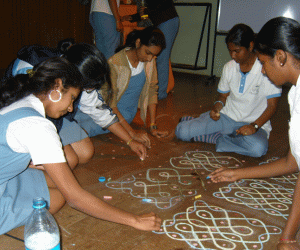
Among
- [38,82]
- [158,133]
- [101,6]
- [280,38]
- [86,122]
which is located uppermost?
[101,6]

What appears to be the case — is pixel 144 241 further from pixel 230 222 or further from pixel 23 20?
pixel 23 20

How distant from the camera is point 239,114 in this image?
111 inches

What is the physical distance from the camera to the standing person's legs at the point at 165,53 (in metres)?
4.18

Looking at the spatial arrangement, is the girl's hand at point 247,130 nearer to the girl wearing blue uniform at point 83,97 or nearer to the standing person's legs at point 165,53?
the girl wearing blue uniform at point 83,97

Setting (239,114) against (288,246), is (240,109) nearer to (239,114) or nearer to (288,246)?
(239,114)

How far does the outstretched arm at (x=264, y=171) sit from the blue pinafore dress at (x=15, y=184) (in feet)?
3.45

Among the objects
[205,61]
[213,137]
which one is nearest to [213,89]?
[205,61]

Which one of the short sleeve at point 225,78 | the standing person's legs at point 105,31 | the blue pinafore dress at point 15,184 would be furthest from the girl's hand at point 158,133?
the blue pinafore dress at point 15,184

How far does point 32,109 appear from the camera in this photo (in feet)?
4.28

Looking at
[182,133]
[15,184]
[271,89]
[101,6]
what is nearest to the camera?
[15,184]

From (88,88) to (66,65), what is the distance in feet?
1.47

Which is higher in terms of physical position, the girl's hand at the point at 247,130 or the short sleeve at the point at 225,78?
the short sleeve at the point at 225,78

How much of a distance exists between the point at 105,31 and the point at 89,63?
2.16 metres

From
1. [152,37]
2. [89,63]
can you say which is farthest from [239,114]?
[89,63]
